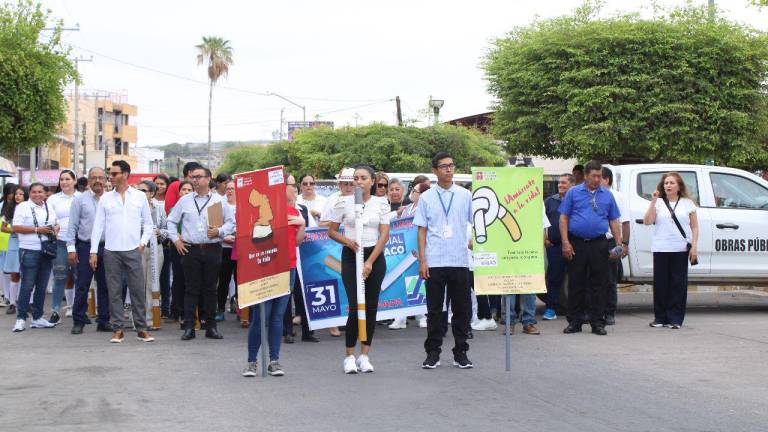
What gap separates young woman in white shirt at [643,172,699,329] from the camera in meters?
13.6

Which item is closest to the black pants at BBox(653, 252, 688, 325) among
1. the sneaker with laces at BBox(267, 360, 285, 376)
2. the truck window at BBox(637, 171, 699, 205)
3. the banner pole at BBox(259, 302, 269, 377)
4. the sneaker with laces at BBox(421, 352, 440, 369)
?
the truck window at BBox(637, 171, 699, 205)

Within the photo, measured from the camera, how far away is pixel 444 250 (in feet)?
32.8

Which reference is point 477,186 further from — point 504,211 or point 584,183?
point 584,183

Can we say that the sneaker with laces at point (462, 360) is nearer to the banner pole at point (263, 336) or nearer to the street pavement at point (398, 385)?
the street pavement at point (398, 385)

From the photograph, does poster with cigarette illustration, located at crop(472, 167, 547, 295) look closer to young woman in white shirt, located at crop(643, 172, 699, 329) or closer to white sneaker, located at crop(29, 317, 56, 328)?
young woman in white shirt, located at crop(643, 172, 699, 329)

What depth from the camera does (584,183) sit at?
43.0 feet

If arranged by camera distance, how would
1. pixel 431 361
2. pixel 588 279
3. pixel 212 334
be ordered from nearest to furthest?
pixel 431 361
pixel 212 334
pixel 588 279

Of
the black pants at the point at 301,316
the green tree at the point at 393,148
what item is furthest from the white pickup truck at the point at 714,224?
the green tree at the point at 393,148

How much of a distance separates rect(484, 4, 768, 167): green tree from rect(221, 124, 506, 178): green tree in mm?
8199

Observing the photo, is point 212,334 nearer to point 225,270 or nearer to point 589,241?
point 225,270

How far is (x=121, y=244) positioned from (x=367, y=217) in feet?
11.9

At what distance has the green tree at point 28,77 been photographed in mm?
40562

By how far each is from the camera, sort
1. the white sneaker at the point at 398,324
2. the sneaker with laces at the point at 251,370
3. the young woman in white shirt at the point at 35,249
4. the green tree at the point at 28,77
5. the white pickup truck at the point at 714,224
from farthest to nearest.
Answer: the green tree at the point at 28,77, the white pickup truck at the point at 714,224, the young woman in white shirt at the point at 35,249, the white sneaker at the point at 398,324, the sneaker with laces at the point at 251,370

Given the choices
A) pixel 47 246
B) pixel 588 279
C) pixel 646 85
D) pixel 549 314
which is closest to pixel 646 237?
pixel 549 314
